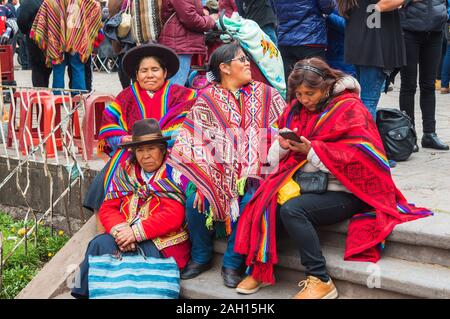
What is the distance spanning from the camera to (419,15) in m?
6.14

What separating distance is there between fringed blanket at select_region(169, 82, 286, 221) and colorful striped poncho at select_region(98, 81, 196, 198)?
0.28m

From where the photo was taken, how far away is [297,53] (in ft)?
20.6

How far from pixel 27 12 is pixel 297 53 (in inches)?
153

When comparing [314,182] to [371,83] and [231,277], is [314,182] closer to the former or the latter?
[231,277]

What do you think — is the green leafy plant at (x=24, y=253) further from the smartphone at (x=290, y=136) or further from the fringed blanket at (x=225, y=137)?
the smartphone at (x=290, y=136)

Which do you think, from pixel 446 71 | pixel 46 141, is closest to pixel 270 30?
pixel 46 141

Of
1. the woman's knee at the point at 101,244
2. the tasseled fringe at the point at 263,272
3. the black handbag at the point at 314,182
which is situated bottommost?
the tasseled fringe at the point at 263,272

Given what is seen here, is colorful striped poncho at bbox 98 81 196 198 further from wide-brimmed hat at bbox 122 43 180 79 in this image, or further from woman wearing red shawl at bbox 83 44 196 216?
wide-brimmed hat at bbox 122 43 180 79

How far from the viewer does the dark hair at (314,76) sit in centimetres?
436

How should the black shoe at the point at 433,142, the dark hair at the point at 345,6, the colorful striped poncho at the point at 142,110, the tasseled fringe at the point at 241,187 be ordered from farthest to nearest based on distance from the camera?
the black shoe at the point at 433,142 < the dark hair at the point at 345,6 < the colorful striped poncho at the point at 142,110 < the tasseled fringe at the point at 241,187

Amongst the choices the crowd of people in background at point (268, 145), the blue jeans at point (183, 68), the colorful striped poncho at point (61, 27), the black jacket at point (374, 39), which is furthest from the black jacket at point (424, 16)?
the colorful striped poncho at point (61, 27)

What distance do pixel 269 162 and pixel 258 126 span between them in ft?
0.94

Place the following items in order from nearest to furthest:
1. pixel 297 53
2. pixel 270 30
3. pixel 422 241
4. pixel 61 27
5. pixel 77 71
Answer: pixel 422 241
pixel 297 53
pixel 270 30
pixel 61 27
pixel 77 71
